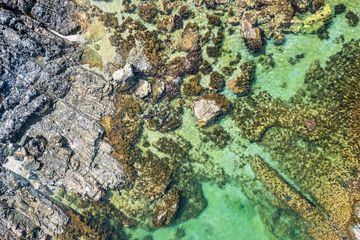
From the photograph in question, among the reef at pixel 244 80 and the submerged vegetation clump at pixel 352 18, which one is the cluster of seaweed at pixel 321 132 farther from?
the submerged vegetation clump at pixel 352 18

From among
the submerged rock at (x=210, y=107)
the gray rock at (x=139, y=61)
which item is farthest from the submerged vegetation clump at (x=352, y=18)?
the gray rock at (x=139, y=61)

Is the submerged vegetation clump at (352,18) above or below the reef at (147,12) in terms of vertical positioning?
below

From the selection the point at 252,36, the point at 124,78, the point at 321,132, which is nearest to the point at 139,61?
the point at 124,78

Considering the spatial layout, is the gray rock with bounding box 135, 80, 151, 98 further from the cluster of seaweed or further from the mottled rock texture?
the cluster of seaweed

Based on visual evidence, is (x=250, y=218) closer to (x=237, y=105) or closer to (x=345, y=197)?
(x=345, y=197)

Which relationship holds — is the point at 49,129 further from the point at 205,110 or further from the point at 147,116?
the point at 205,110

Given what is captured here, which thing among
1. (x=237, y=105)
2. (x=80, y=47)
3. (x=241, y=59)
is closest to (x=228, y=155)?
(x=237, y=105)
